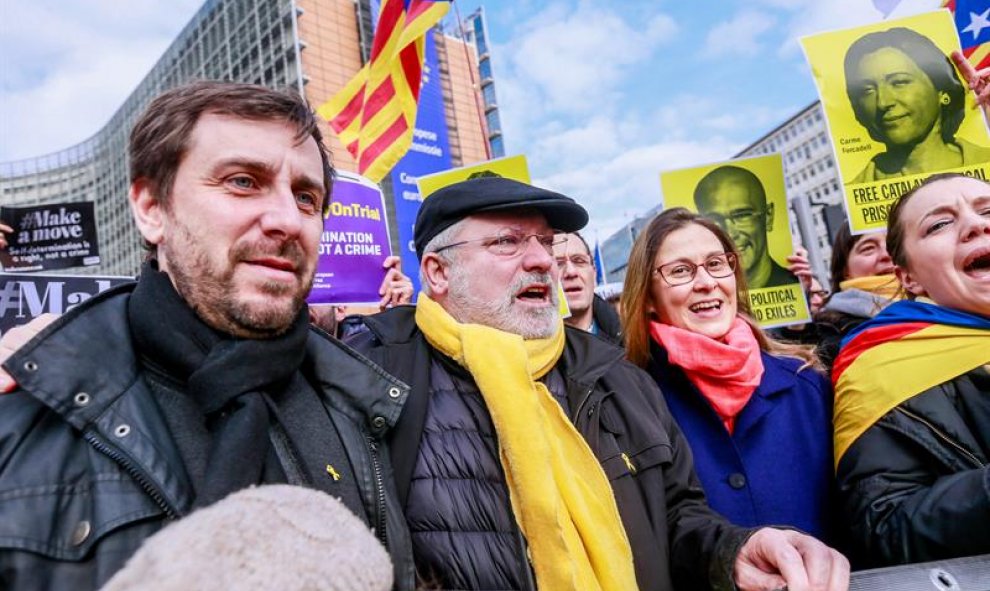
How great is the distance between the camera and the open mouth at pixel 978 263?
6.48ft

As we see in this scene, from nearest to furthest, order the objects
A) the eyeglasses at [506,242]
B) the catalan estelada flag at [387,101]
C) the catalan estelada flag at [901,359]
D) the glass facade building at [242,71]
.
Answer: the catalan estelada flag at [901,359] → the eyeglasses at [506,242] → the catalan estelada flag at [387,101] → the glass facade building at [242,71]

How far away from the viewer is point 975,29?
328cm

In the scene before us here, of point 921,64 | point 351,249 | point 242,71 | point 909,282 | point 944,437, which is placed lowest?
point 944,437

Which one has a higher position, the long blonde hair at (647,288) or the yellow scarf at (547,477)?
the long blonde hair at (647,288)

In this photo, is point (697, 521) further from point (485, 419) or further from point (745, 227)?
point (745, 227)

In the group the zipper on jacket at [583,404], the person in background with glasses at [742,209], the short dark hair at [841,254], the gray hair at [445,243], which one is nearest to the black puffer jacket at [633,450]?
the zipper on jacket at [583,404]

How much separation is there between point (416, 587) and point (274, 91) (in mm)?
1302

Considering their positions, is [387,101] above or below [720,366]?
above

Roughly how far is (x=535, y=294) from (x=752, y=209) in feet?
6.57

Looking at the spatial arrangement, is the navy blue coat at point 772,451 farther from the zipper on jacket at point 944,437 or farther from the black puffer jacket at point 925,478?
the zipper on jacket at point 944,437

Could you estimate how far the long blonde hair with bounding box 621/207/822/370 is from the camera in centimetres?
263

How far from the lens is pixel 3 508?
3.22 feet

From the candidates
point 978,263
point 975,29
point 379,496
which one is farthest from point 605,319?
point 379,496

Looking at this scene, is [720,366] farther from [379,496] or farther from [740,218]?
[740,218]
